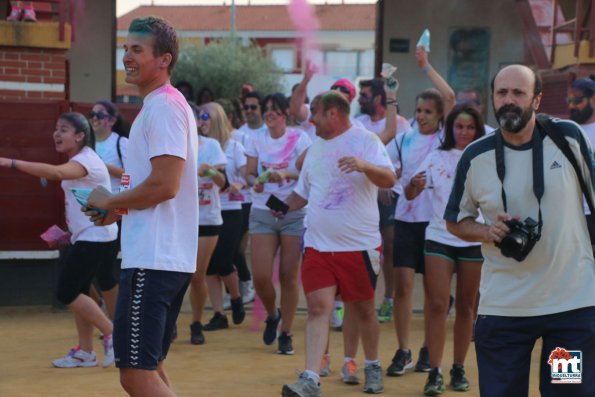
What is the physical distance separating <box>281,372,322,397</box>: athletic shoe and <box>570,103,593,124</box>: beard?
3235 millimetres

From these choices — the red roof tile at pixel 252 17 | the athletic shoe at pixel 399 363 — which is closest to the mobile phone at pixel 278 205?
the athletic shoe at pixel 399 363

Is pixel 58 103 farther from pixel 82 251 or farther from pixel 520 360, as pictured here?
pixel 520 360

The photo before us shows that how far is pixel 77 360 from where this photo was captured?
8.16 m

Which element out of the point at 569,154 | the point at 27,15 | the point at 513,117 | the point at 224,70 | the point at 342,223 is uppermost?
the point at 224,70

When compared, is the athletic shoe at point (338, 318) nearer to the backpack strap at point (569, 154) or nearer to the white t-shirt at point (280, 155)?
the white t-shirt at point (280, 155)

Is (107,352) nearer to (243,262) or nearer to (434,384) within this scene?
(434,384)

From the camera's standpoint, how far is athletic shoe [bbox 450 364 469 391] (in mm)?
7508

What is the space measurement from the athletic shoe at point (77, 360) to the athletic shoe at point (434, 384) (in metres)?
2.54

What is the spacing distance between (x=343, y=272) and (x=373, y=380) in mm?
798

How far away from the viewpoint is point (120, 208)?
186 inches

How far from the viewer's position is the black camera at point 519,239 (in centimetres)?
440

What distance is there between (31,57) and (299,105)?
10.6 feet

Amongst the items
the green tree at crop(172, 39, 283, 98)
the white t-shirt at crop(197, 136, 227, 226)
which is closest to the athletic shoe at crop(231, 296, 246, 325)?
the white t-shirt at crop(197, 136, 227, 226)

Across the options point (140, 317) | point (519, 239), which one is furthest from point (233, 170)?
point (519, 239)
